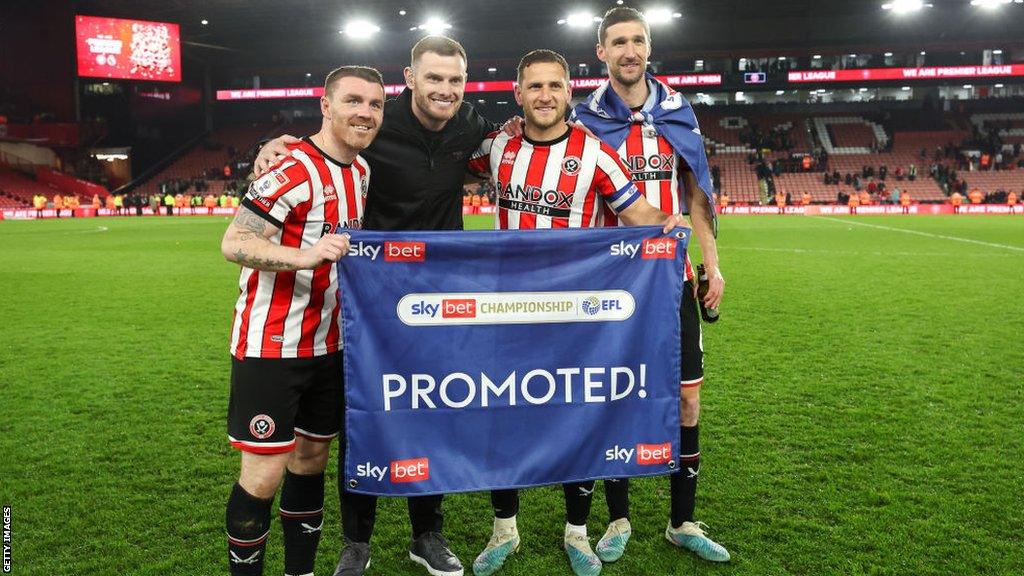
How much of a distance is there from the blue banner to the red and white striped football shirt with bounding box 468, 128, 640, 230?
0.45 metres

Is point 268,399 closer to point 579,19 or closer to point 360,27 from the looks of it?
point 579,19

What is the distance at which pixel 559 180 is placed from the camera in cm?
295

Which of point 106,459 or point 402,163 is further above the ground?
point 402,163

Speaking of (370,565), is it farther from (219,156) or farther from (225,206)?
(219,156)

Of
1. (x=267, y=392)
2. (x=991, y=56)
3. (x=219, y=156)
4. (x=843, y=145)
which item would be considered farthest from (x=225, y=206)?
(x=991, y=56)

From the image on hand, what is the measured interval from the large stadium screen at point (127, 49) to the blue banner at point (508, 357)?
115ft

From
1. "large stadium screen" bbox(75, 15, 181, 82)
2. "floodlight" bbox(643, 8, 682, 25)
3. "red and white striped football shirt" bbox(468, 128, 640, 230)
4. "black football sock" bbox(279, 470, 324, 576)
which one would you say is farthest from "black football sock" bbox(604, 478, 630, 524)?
"large stadium screen" bbox(75, 15, 181, 82)

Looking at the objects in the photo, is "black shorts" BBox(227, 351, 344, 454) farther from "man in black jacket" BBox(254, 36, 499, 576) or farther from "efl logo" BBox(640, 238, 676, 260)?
"efl logo" BBox(640, 238, 676, 260)

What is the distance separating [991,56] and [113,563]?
145ft

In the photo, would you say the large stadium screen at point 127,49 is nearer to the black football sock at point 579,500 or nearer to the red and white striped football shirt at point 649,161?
the red and white striped football shirt at point 649,161

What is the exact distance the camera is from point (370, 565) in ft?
9.70

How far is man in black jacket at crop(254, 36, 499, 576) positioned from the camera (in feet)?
9.30

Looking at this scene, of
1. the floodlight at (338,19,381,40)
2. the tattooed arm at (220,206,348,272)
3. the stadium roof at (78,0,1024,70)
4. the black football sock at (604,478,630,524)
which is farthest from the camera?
the floodlight at (338,19,381,40)

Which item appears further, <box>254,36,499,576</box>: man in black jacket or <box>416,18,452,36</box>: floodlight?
<box>416,18,452,36</box>: floodlight
